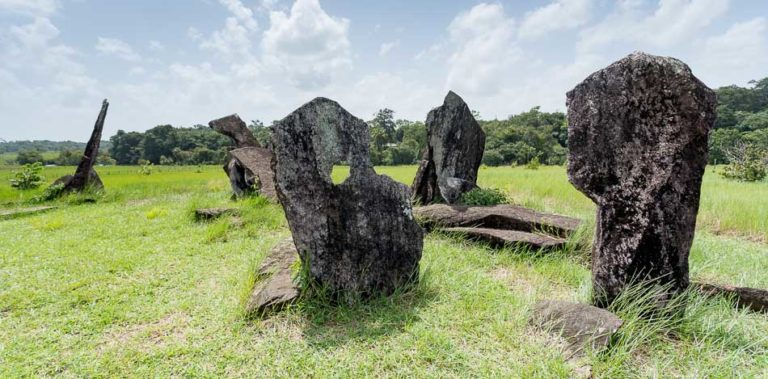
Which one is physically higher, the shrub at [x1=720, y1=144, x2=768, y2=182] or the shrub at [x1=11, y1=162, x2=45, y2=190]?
the shrub at [x1=11, y1=162, x2=45, y2=190]

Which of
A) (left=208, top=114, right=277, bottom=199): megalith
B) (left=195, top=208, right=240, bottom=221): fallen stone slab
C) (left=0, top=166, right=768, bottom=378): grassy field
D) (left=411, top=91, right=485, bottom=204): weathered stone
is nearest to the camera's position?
(left=0, top=166, right=768, bottom=378): grassy field

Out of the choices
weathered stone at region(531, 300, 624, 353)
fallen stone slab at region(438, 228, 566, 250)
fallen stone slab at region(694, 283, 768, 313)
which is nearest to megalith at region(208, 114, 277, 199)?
fallen stone slab at region(438, 228, 566, 250)

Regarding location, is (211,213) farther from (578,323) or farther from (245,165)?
(578,323)

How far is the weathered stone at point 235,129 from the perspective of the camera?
11.9 metres

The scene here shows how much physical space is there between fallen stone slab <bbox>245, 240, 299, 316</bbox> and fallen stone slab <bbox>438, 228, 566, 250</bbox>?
2794mm

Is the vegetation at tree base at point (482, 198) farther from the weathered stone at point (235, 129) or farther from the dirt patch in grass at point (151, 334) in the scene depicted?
the weathered stone at point (235, 129)

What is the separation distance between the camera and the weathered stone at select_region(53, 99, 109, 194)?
11.1 meters

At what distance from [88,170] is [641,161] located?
1362 centimetres

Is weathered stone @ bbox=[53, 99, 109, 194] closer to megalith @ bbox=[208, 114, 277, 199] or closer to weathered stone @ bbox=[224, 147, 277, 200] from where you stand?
megalith @ bbox=[208, 114, 277, 199]

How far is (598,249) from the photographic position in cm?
323

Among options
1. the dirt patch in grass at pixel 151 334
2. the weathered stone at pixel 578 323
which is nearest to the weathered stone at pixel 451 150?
the weathered stone at pixel 578 323

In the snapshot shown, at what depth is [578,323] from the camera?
281 centimetres

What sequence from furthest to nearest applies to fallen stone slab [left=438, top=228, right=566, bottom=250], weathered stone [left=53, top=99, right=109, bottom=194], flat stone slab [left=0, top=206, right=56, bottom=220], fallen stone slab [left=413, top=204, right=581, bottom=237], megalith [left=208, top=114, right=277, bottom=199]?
weathered stone [left=53, top=99, right=109, bottom=194] < megalith [left=208, top=114, right=277, bottom=199] < flat stone slab [left=0, top=206, right=56, bottom=220] < fallen stone slab [left=413, top=204, right=581, bottom=237] < fallen stone slab [left=438, top=228, right=566, bottom=250]

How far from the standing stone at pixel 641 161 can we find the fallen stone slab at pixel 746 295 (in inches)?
28.7
